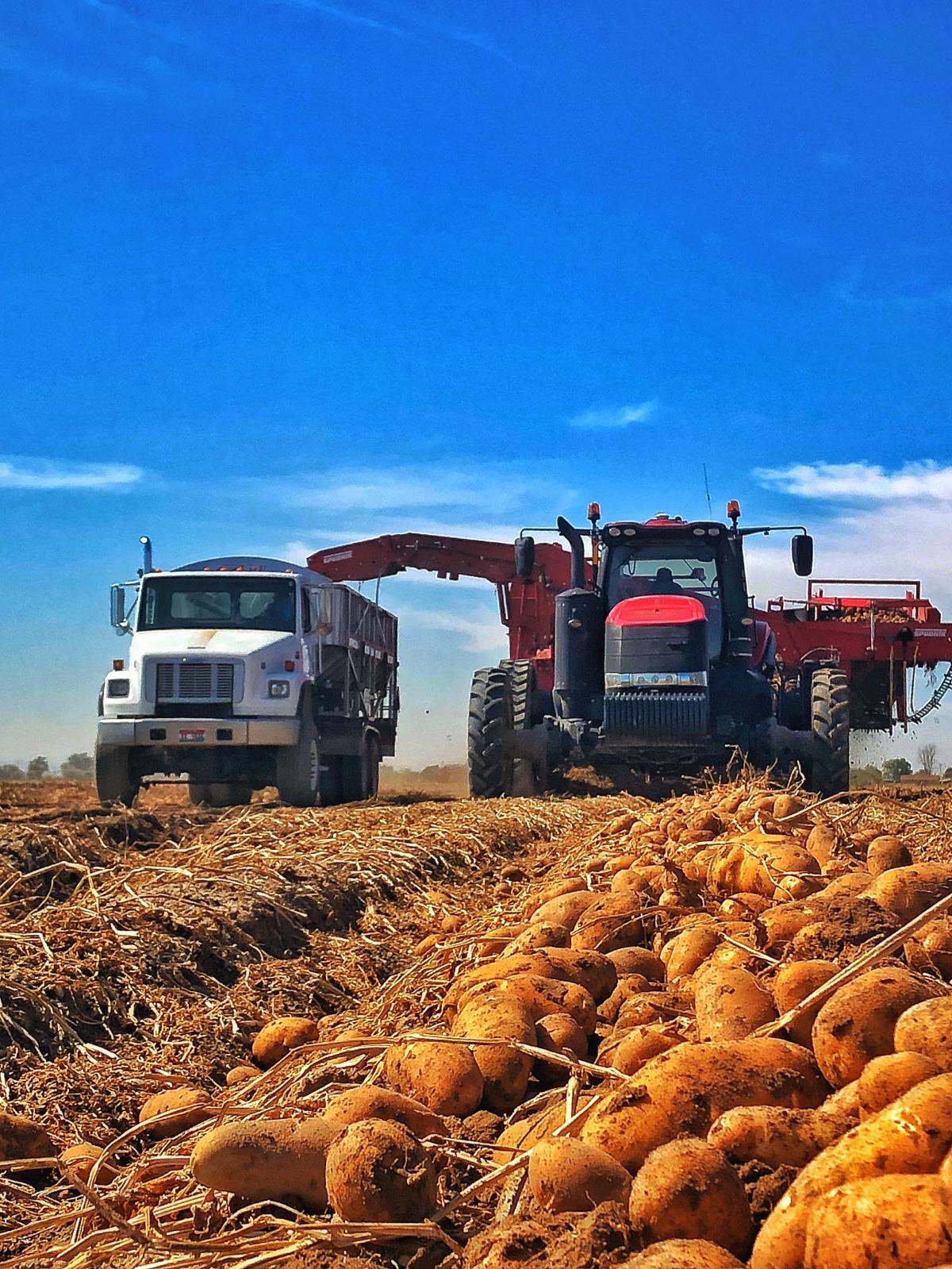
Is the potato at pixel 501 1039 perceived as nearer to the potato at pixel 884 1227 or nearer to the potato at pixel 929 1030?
the potato at pixel 929 1030

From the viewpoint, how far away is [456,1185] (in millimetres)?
2391

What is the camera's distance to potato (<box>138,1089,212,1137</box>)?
310 centimetres

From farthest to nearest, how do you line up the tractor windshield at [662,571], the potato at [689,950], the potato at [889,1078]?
the tractor windshield at [662,571], the potato at [689,950], the potato at [889,1078]

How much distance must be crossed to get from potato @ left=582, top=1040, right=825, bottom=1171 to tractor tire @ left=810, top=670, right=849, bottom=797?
29.6ft

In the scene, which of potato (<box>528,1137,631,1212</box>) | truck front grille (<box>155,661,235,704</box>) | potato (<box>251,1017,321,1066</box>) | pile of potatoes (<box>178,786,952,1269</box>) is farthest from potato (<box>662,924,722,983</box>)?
truck front grille (<box>155,661,235,704</box>)

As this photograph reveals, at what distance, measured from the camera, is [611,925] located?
406 cm

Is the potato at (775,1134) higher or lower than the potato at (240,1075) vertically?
higher

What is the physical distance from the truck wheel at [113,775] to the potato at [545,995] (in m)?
10.1

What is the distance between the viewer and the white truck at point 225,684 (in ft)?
41.8

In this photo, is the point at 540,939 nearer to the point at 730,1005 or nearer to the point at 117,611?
the point at 730,1005

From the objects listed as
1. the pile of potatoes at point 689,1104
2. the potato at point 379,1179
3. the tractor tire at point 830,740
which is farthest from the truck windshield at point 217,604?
the potato at point 379,1179

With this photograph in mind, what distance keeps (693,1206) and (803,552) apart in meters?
10.0

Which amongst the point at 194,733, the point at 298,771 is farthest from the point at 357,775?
the point at 194,733

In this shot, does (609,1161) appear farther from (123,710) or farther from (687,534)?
(123,710)
